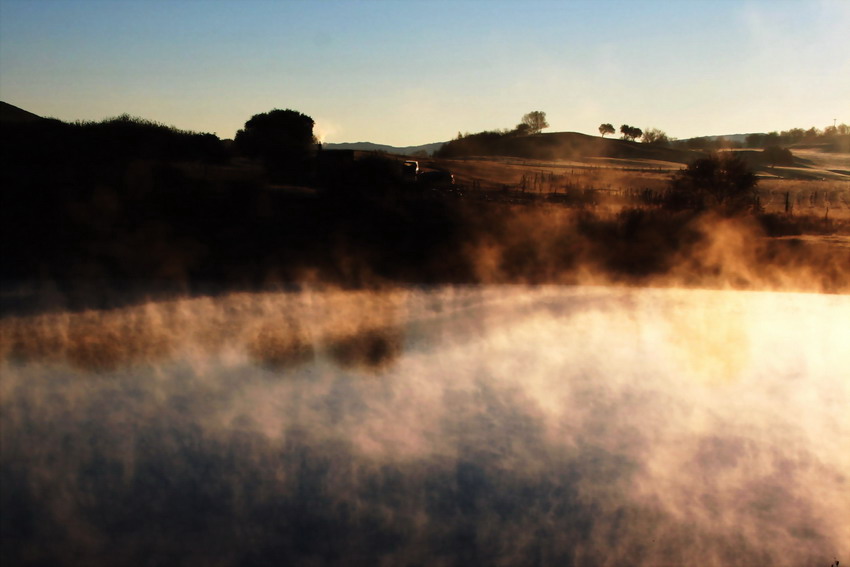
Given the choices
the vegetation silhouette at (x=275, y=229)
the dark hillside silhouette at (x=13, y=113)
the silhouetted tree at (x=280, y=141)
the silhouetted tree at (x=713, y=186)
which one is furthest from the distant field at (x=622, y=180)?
the dark hillside silhouette at (x=13, y=113)

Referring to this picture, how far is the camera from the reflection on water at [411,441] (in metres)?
5.72

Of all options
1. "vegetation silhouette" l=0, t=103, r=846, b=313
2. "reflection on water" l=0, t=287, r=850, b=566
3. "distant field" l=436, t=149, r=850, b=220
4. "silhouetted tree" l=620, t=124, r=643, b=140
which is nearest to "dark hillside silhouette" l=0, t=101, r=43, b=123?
"vegetation silhouette" l=0, t=103, r=846, b=313

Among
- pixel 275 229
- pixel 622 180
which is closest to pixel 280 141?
pixel 275 229

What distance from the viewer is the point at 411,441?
7566mm

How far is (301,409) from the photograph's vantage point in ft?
27.4

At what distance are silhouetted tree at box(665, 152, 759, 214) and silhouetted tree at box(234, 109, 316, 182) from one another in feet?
45.5

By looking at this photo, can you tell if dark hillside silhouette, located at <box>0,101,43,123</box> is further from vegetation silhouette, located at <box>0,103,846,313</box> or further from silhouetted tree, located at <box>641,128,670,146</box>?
silhouetted tree, located at <box>641,128,670,146</box>

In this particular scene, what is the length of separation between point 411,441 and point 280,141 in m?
36.4

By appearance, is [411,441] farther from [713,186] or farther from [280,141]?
[280,141]

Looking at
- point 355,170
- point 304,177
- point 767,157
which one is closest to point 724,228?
point 355,170

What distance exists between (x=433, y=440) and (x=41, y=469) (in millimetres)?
3158

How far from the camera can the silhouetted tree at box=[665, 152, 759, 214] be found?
2965 cm

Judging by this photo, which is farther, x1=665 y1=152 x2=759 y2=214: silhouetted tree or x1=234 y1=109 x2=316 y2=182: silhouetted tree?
x1=234 y1=109 x2=316 y2=182: silhouetted tree

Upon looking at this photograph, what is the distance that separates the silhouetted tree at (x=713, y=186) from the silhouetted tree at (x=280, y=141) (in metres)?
13.9
